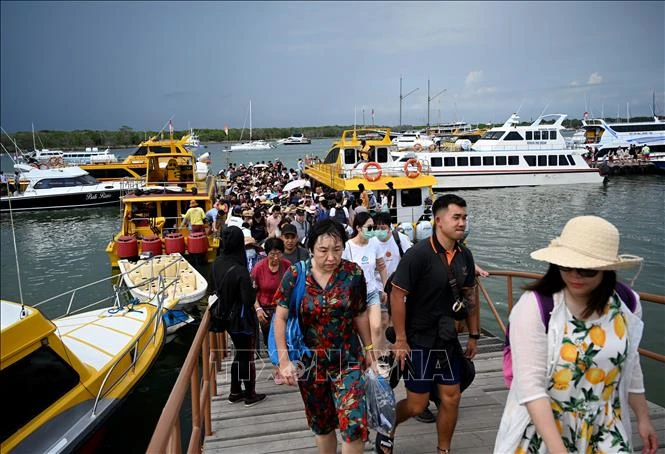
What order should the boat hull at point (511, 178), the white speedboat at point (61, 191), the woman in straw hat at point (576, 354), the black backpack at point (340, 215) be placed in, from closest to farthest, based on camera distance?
the woman in straw hat at point (576, 354) < the black backpack at point (340, 215) < the white speedboat at point (61, 191) < the boat hull at point (511, 178)

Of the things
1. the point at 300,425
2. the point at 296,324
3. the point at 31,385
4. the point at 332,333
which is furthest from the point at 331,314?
the point at 31,385

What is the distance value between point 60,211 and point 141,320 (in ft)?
90.6

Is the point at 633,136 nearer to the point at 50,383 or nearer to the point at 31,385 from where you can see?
the point at 50,383

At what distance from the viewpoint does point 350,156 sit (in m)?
19.1

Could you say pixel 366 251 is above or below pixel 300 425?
above

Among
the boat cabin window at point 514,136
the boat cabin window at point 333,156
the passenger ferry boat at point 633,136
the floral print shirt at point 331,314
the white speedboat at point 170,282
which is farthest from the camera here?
the passenger ferry boat at point 633,136

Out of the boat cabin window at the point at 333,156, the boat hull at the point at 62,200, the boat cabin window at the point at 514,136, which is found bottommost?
the boat hull at the point at 62,200

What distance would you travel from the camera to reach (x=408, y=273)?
10.2 feet

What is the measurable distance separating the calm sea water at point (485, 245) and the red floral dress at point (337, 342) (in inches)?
144

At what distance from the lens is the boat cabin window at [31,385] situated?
400 centimetres

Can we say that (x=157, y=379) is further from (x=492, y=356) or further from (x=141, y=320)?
(x=492, y=356)

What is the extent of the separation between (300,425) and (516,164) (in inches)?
1344

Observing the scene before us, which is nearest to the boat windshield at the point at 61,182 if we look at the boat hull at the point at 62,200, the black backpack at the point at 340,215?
the boat hull at the point at 62,200

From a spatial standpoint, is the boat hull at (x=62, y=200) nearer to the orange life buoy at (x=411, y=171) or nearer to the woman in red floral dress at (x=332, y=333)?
the orange life buoy at (x=411, y=171)
